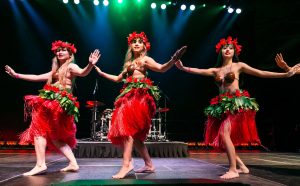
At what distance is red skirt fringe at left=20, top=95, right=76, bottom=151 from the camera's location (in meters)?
3.28

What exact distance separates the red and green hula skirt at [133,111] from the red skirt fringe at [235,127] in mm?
800

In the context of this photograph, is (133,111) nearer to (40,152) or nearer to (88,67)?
(88,67)

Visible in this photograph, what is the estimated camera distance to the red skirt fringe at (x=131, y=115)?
312 cm

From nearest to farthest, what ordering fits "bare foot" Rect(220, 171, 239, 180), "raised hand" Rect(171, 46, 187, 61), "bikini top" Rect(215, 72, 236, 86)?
"raised hand" Rect(171, 46, 187, 61) → "bare foot" Rect(220, 171, 239, 180) → "bikini top" Rect(215, 72, 236, 86)

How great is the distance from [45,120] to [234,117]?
2.06 metres

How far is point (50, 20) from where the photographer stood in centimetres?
914

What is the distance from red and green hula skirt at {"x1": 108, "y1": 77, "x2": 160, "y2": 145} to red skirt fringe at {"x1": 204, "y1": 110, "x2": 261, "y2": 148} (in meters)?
0.80

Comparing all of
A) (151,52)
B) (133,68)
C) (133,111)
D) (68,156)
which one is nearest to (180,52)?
(133,68)

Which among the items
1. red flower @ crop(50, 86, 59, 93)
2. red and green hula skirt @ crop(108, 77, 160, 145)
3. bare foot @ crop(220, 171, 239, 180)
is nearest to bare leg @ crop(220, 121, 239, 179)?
bare foot @ crop(220, 171, 239, 180)

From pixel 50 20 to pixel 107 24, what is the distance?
1.68 metres

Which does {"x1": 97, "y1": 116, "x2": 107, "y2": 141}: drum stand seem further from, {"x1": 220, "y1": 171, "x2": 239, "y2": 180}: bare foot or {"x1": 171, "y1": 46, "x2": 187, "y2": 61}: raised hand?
{"x1": 171, "y1": 46, "x2": 187, "y2": 61}: raised hand

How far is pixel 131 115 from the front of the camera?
3.15 m

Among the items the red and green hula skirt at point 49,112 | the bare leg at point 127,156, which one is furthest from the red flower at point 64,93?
the bare leg at point 127,156

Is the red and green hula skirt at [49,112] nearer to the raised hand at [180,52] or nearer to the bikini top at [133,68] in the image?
the bikini top at [133,68]
